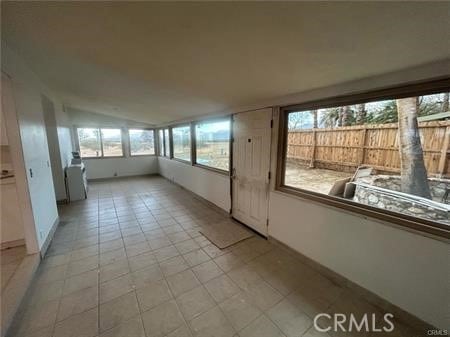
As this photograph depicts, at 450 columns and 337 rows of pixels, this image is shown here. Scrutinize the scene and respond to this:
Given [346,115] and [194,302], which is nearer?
[194,302]

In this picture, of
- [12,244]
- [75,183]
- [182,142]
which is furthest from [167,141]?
[12,244]

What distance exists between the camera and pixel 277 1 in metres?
0.92

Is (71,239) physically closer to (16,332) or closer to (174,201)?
(16,332)

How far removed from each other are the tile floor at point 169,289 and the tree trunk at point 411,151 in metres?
1.18

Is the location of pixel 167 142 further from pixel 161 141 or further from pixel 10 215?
pixel 10 215

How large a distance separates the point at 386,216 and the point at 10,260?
4.02 m

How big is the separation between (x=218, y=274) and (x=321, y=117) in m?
2.20

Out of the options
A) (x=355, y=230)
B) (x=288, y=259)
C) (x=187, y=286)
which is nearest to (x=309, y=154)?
(x=355, y=230)

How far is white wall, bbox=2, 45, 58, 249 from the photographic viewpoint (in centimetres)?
204

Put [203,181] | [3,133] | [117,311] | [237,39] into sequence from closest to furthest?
[237,39] < [117,311] < [3,133] < [203,181]

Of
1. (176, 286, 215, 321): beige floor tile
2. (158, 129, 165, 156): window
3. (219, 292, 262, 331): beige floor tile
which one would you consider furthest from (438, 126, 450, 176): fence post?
(158, 129, 165, 156): window

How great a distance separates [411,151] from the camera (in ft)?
5.14

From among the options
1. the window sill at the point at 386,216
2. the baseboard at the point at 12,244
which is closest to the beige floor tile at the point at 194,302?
the window sill at the point at 386,216

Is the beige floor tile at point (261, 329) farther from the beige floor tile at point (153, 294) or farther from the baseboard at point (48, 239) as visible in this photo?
the baseboard at point (48, 239)
